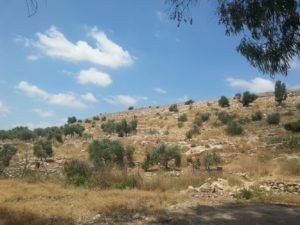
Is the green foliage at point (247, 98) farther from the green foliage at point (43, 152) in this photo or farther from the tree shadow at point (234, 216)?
the tree shadow at point (234, 216)

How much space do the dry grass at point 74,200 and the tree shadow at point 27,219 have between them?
4.6 inches

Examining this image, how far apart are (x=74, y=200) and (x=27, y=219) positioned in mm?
2979

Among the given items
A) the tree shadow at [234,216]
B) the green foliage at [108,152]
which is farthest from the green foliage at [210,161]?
the tree shadow at [234,216]

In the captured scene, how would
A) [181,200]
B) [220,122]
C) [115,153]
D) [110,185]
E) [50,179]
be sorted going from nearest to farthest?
[181,200], [110,185], [50,179], [115,153], [220,122]

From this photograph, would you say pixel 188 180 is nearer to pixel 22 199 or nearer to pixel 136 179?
pixel 136 179

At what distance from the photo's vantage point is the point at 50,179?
17.3m

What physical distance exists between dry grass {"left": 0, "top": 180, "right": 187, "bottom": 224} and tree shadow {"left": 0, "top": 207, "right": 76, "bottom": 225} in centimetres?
12

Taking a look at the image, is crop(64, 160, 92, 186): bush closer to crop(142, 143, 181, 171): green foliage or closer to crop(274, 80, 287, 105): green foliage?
crop(142, 143, 181, 171): green foliage

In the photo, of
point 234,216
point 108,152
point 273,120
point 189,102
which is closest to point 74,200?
point 234,216

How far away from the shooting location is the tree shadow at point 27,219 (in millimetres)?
9962

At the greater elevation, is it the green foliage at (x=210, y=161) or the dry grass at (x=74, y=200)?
the green foliage at (x=210, y=161)

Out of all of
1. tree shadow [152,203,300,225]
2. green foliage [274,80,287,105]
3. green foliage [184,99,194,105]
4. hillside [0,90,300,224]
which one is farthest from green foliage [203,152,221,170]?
green foliage [184,99,194,105]

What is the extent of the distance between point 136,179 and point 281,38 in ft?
23.2

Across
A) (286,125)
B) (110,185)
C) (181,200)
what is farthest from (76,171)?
(286,125)
